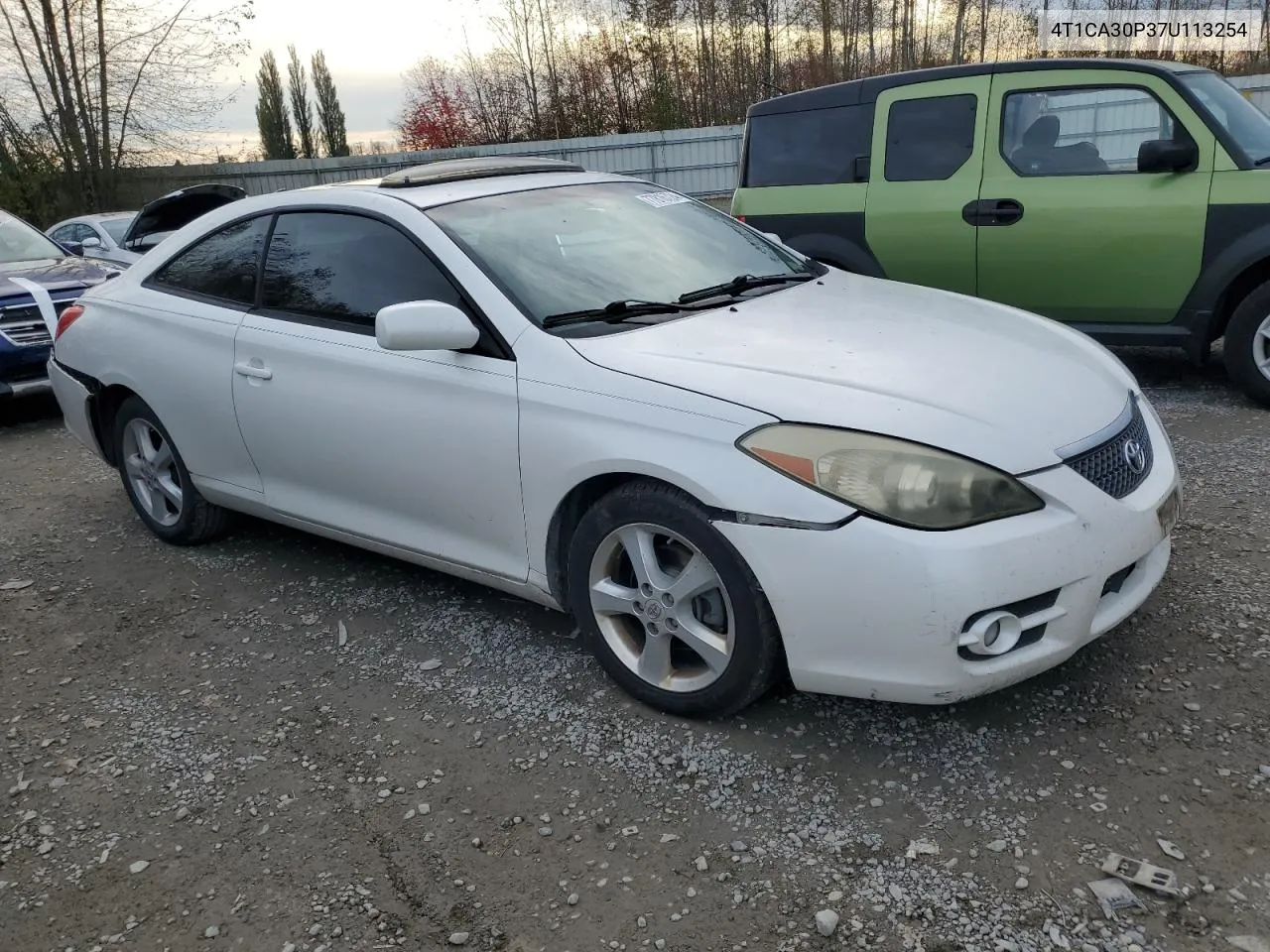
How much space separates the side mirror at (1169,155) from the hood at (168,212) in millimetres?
8515

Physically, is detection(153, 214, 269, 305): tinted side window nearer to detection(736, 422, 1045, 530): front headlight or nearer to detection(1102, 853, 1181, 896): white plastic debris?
detection(736, 422, 1045, 530): front headlight

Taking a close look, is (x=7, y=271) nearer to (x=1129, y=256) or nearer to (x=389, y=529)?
(x=389, y=529)

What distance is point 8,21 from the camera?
64.3 ft

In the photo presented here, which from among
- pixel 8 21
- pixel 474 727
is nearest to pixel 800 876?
pixel 474 727

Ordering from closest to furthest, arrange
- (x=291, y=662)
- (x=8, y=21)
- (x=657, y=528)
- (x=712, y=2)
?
1. (x=657, y=528)
2. (x=291, y=662)
3. (x=8, y=21)
4. (x=712, y=2)

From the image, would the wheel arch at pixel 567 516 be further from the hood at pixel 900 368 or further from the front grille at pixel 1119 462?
the front grille at pixel 1119 462

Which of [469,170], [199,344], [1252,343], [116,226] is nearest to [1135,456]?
[469,170]

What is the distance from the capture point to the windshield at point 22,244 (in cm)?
827

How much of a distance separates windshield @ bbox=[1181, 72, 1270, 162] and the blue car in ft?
24.8

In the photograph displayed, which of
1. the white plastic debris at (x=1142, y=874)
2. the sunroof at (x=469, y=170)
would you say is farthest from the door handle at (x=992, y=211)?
the white plastic debris at (x=1142, y=874)

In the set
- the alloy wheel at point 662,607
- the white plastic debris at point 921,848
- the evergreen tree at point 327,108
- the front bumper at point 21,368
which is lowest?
the white plastic debris at point 921,848

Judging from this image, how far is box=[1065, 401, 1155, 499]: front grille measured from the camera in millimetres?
2721

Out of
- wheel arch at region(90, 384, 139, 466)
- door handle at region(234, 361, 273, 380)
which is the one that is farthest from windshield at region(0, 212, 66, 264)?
door handle at region(234, 361, 273, 380)

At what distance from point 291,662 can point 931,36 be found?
25.0 meters
